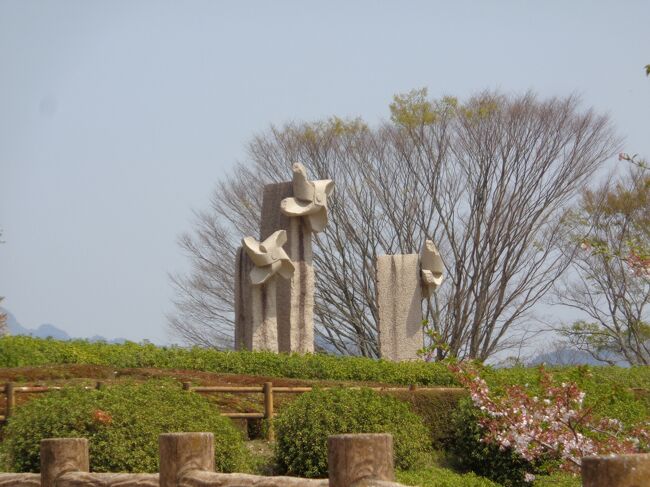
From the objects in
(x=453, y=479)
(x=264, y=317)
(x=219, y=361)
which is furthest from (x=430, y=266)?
(x=453, y=479)

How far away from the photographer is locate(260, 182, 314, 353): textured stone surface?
21219 mm

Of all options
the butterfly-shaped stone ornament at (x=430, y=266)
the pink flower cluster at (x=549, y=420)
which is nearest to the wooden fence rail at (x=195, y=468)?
the pink flower cluster at (x=549, y=420)

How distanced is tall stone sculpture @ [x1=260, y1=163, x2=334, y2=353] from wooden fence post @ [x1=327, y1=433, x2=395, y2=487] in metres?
16.8

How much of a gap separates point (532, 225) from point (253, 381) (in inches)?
470

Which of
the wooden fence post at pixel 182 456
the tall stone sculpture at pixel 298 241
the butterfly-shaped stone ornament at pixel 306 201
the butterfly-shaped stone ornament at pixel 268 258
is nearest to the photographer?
the wooden fence post at pixel 182 456

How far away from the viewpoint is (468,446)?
13.5 meters

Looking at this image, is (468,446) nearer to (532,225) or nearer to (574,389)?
(574,389)

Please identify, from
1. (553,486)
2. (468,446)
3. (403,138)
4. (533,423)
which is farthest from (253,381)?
(403,138)

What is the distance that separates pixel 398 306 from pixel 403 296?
0.74 ft

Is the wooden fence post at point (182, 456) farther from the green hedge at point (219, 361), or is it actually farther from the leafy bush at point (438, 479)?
the green hedge at point (219, 361)

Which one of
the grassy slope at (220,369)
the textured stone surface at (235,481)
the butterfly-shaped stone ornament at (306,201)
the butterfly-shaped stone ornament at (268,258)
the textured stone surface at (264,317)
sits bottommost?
the textured stone surface at (235,481)

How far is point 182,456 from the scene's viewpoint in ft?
18.0

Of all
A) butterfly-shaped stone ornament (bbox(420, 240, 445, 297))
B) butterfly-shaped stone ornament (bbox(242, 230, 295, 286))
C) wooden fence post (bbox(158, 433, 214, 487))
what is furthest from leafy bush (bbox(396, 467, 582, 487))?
butterfly-shaped stone ornament (bbox(420, 240, 445, 297))

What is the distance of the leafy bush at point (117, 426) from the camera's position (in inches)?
387
